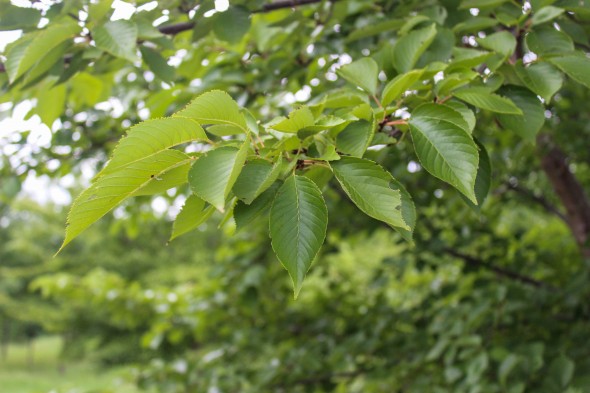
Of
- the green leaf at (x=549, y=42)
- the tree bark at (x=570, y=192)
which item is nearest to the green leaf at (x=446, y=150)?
the green leaf at (x=549, y=42)

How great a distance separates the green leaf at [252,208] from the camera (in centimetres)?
80

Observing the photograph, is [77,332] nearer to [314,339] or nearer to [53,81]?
[314,339]

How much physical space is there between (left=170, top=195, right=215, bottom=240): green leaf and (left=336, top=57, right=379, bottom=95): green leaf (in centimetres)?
38

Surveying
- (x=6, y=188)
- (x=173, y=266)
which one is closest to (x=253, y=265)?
(x=6, y=188)

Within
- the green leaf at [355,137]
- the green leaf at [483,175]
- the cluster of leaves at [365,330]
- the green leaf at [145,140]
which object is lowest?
the cluster of leaves at [365,330]

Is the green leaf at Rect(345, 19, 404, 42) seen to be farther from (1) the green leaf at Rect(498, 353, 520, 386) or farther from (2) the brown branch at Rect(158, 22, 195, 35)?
(1) the green leaf at Rect(498, 353, 520, 386)

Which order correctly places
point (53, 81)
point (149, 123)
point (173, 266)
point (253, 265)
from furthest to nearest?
1. point (173, 266)
2. point (253, 265)
3. point (53, 81)
4. point (149, 123)

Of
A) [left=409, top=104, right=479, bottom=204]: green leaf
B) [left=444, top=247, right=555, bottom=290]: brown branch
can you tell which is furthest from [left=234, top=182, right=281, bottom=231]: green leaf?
[left=444, top=247, right=555, bottom=290]: brown branch

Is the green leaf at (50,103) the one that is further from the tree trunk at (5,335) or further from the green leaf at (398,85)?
the tree trunk at (5,335)

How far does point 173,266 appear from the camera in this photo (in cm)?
1100

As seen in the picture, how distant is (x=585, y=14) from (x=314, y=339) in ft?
5.91

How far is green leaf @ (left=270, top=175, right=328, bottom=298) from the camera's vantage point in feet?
2.43

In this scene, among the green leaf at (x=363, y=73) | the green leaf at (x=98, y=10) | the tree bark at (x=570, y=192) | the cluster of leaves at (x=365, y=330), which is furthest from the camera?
the tree bark at (x=570, y=192)

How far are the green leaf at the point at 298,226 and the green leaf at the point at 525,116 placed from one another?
1.58 ft
